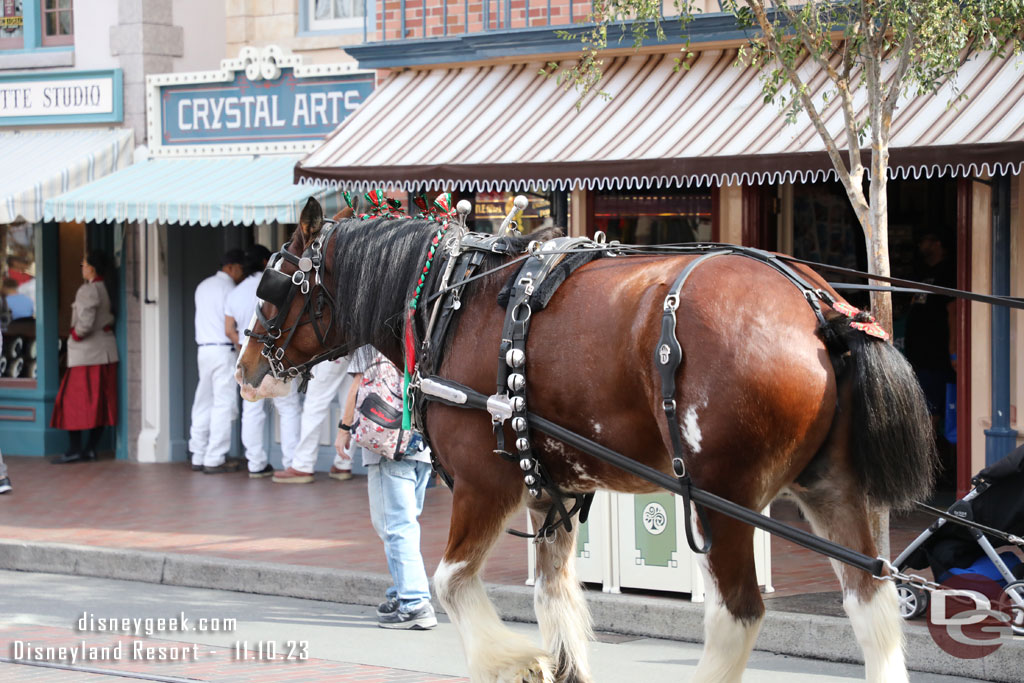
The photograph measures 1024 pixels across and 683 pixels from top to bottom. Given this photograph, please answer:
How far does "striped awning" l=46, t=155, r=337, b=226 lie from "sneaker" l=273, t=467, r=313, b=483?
234 centimetres

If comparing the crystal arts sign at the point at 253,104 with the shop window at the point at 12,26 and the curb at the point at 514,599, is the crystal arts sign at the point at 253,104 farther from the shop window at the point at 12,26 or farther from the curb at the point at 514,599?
the curb at the point at 514,599

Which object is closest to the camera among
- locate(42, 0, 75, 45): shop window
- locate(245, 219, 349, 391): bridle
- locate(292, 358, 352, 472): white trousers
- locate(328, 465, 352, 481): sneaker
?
locate(245, 219, 349, 391): bridle

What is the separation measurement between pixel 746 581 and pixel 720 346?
2.48 ft

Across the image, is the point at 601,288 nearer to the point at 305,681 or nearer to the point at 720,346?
the point at 720,346

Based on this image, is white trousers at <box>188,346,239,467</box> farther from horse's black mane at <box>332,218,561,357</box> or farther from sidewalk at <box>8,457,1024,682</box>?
horse's black mane at <box>332,218,561,357</box>

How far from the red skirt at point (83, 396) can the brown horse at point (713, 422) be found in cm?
952

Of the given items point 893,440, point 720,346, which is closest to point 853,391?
point 893,440

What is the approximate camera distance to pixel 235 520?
34.5 ft

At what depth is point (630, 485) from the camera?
470 centimetres

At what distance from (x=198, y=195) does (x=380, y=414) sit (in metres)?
5.98

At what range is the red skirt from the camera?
13.7 meters

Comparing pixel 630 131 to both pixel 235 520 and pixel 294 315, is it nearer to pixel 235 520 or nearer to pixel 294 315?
pixel 235 520

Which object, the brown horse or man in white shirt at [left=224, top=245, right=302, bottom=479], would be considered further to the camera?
man in white shirt at [left=224, top=245, right=302, bottom=479]

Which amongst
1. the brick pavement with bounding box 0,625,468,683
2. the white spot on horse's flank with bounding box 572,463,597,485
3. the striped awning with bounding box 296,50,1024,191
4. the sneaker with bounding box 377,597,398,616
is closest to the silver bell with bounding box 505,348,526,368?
the white spot on horse's flank with bounding box 572,463,597,485
